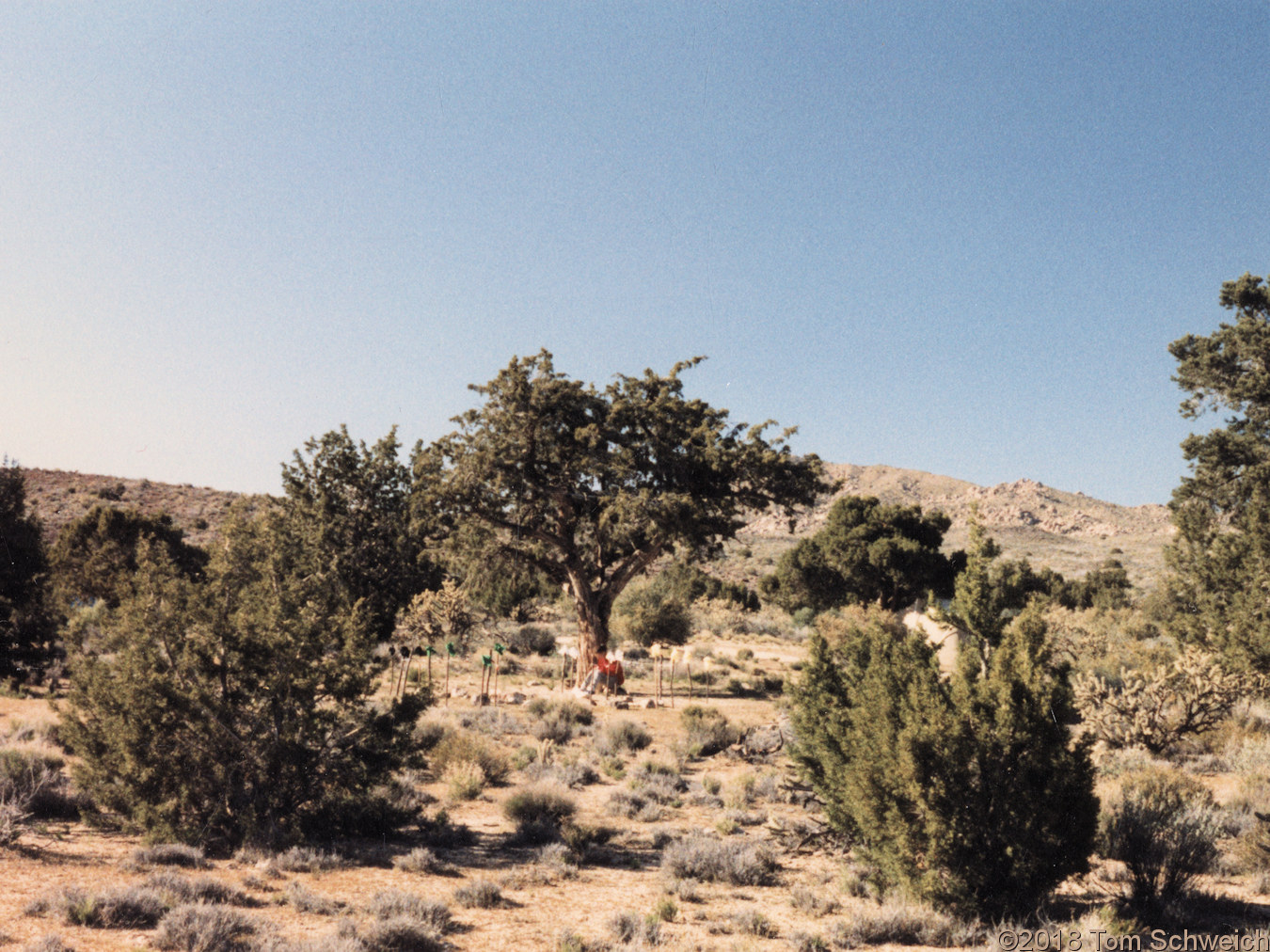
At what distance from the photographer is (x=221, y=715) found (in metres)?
9.33

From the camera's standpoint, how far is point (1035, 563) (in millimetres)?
71938

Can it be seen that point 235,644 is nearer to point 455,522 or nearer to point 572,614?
point 455,522

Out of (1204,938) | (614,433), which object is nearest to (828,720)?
(1204,938)

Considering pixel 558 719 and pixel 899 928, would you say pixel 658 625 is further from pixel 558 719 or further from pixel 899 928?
pixel 899 928

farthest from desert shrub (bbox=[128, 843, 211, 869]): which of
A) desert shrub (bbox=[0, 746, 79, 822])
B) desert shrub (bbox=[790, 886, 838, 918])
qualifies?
desert shrub (bbox=[790, 886, 838, 918])

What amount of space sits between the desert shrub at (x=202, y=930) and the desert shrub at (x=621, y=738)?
35.4 feet

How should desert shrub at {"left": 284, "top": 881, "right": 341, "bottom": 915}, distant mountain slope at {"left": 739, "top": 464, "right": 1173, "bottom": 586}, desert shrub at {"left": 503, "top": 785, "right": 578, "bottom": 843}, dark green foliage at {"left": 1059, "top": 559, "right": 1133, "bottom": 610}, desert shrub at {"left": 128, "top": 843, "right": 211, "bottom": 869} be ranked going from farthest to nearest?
1. distant mountain slope at {"left": 739, "top": 464, "right": 1173, "bottom": 586}
2. dark green foliage at {"left": 1059, "top": 559, "right": 1133, "bottom": 610}
3. desert shrub at {"left": 503, "top": 785, "right": 578, "bottom": 843}
4. desert shrub at {"left": 128, "top": 843, "right": 211, "bottom": 869}
5. desert shrub at {"left": 284, "top": 881, "right": 341, "bottom": 915}

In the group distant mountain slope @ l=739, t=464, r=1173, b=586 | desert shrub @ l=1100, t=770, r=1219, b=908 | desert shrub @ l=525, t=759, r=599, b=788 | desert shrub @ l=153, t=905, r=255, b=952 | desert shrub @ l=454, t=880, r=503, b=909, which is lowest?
desert shrub @ l=525, t=759, r=599, b=788

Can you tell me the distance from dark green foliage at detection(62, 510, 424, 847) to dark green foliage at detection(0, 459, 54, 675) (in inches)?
636

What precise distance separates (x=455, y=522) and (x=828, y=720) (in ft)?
55.9

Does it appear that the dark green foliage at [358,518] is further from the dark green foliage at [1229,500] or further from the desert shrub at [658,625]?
the dark green foliage at [1229,500]

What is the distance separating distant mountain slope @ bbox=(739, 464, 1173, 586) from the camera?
75500 millimetres

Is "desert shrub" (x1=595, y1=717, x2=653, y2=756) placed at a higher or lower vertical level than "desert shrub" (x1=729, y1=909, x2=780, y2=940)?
lower

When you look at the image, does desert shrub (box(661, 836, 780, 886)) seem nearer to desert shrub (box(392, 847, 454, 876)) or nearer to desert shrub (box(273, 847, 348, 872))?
desert shrub (box(392, 847, 454, 876))
